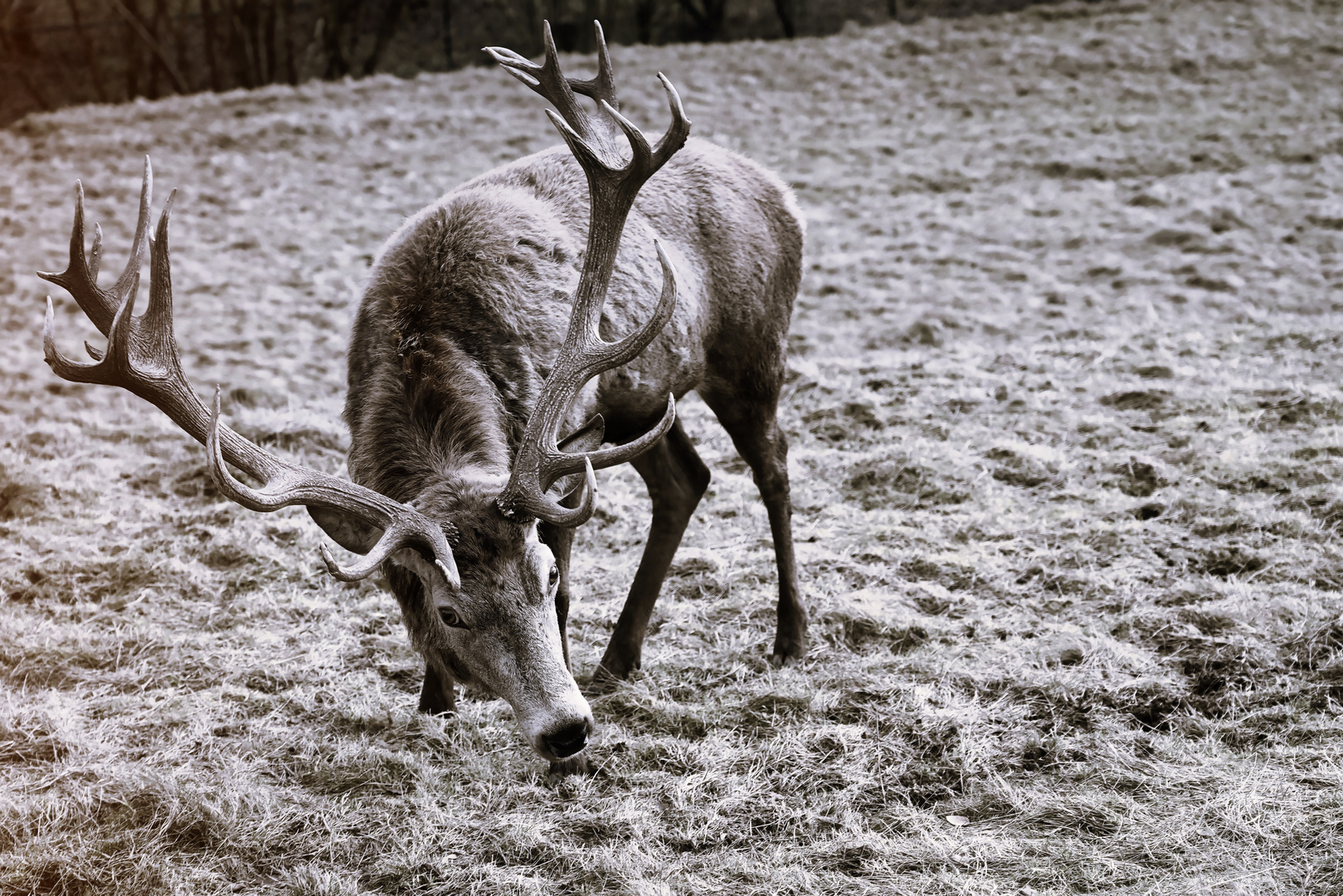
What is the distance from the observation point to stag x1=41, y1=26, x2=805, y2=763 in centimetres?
331

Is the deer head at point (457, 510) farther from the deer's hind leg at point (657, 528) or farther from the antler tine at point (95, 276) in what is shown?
the deer's hind leg at point (657, 528)

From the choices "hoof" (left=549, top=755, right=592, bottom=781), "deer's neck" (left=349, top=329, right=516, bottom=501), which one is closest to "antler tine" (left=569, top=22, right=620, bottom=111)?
"deer's neck" (left=349, top=329, right=516, bottom=501)

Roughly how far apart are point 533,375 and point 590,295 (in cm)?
35

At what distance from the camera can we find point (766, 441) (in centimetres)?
473

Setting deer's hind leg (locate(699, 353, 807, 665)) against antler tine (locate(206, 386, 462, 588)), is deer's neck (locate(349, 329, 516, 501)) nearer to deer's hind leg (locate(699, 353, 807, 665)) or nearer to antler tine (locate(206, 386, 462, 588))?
antler tine (locate(206, 386, 462, 588))

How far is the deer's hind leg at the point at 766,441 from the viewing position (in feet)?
15.1

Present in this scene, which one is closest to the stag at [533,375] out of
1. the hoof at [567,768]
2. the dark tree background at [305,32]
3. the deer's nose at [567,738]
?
the deer's nose at [567,738]

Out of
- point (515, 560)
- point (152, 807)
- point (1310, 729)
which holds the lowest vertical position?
point (152, 807)

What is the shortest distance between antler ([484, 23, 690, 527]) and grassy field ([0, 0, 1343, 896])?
109cm

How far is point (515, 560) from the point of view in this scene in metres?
3.37

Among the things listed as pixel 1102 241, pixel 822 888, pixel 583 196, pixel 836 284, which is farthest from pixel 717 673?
pixel 1102 241

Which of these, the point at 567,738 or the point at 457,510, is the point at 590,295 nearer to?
the point at 457,510

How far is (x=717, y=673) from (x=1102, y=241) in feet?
24.3

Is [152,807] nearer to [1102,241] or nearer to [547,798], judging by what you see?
[547,798]
